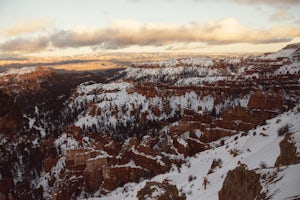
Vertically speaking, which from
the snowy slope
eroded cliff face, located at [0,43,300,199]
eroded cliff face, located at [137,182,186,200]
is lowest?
eroded cliff face, located at [0,43,300,199]

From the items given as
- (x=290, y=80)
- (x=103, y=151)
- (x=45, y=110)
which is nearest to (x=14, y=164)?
(x=103, y=151)

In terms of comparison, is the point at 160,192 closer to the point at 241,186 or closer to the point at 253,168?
the point at 253,168

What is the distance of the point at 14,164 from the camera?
52906 millimetres

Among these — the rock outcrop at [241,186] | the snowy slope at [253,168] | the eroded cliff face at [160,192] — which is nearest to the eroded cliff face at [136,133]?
the rock outcrop at [241,186]

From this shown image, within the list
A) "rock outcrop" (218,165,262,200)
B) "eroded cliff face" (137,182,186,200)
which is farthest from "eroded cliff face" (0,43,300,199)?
"eroded cliff face" (137,182,186,200)

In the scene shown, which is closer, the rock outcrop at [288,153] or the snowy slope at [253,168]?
the snowy slope at [253,168]

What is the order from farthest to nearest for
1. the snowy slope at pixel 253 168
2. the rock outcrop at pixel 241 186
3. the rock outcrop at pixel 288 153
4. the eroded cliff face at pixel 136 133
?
the eroded cliff face at pixel 136 133, the rock outcrop at pixel 288 153, the rock outcrop at pixel 241 186, the snowy slope at pixel 253 168

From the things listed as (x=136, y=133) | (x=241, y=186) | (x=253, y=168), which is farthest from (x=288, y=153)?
(x=136, y=133)

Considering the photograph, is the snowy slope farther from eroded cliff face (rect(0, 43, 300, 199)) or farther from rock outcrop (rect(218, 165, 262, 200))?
eroded cliff face (rect(0, 43, 300, 199))

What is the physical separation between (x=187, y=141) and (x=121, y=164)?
35.7ft

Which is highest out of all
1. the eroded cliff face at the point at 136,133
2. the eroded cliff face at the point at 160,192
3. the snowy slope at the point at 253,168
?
the snowy slope at the point at 253,168

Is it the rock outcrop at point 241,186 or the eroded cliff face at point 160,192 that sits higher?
the rock outcrop at point 241,186

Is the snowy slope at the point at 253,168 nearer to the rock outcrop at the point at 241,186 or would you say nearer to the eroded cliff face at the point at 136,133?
the rock outcrop at the point at 241,186

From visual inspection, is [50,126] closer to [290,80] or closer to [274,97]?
[274,97]
